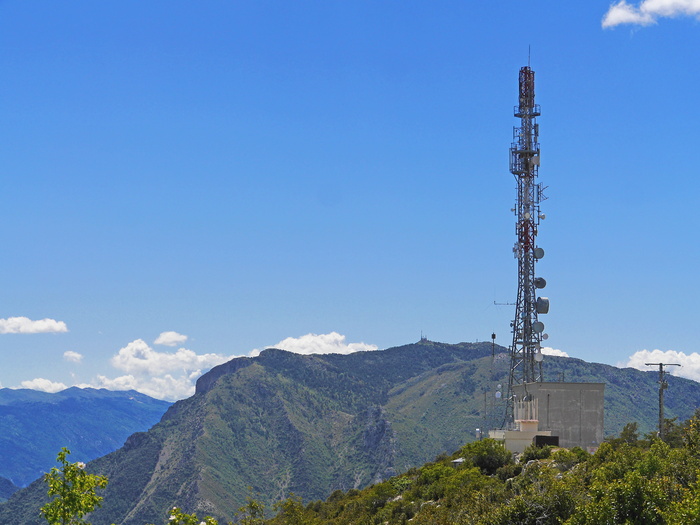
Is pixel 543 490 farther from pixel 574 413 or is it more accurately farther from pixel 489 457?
pixel 574 413

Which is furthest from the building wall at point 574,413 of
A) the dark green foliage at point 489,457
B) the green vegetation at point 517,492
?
the dark green foliage at point 489,457

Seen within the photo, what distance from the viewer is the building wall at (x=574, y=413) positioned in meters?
59.5

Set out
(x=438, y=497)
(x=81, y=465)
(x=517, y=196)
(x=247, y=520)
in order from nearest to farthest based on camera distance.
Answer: (x=81, y=465)
(x=247, y=520)
(x=438, y=497)
(x=517, y=196)

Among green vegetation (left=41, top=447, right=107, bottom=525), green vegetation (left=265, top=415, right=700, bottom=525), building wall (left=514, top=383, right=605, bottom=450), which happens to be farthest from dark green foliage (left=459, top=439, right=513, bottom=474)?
green vegetation (left=41, top=447, right=107, bottom=525)

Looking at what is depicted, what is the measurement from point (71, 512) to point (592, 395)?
42.3m

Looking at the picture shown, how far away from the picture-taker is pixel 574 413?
5972 cm

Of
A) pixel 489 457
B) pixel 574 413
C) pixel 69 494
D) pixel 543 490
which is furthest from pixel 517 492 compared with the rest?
pixel 69 494

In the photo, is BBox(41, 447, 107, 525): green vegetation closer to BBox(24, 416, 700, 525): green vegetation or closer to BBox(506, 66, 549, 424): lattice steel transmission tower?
BBox(24, 416, 700, 525): green vegetation

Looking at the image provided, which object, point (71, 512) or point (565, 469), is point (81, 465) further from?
point (565, 469)

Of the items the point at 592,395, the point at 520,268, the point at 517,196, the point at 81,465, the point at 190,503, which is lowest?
the point at 190,503

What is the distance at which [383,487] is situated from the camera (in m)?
60.2

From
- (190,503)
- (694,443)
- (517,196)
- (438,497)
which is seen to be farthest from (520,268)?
(190,503)

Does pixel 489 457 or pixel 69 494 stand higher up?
pixel 489 457

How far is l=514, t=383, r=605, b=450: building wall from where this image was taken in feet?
195
